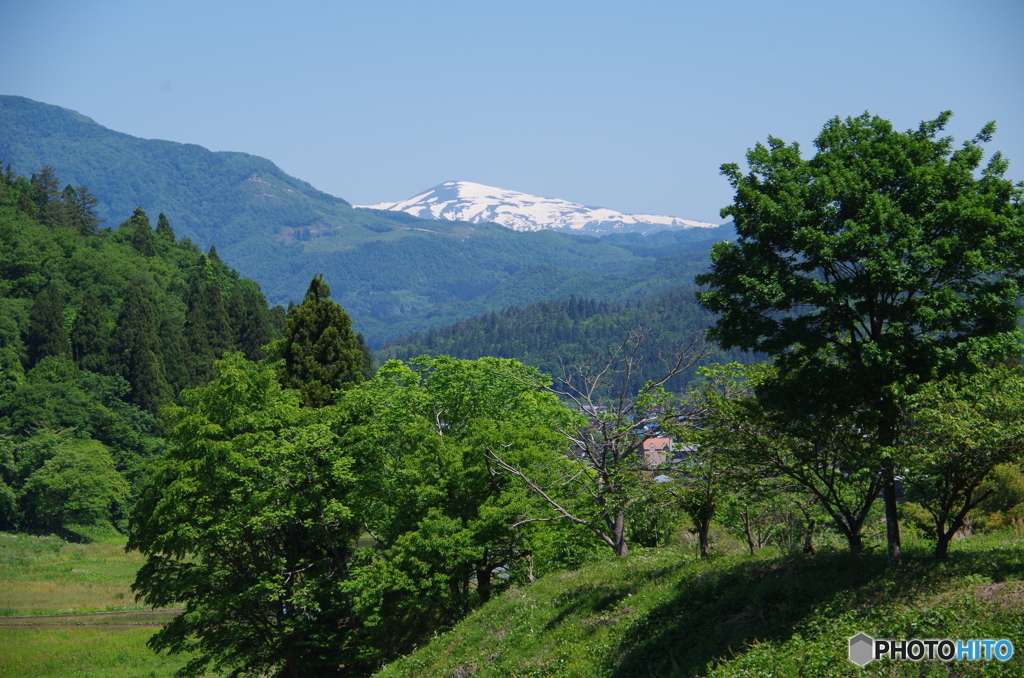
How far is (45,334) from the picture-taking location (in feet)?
342

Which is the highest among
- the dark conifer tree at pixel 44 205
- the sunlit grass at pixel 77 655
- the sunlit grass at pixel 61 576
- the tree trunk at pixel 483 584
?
the dark conifer tree at pixel 44 205

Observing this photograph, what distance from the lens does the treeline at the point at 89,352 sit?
85625 millimetres

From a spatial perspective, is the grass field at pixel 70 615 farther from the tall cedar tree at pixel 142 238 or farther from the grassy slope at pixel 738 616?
the tall cedar tree at pixel 142 238

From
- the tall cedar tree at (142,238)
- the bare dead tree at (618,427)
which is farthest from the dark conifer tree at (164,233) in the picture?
the bare dead tree at (618,427)

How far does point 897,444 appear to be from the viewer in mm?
14742

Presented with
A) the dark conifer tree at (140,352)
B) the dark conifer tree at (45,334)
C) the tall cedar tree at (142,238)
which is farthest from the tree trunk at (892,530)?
the tall cedar tree at (142,238)

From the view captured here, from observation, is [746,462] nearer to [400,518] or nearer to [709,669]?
[709,669]

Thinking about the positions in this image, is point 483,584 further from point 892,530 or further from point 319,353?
point 319,353

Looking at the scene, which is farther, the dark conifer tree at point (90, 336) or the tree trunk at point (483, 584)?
the dark conifer tree at point (90, 336)

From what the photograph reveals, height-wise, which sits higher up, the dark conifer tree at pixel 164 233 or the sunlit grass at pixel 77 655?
the dark conifer tree at pixel 164 233

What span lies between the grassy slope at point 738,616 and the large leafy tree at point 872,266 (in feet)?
4.94

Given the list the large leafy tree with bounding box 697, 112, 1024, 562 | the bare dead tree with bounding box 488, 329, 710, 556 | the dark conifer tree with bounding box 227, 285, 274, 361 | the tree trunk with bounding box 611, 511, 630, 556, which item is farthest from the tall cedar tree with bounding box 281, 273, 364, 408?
the dark conifer tree with bounding box 227, 285, 274, 361

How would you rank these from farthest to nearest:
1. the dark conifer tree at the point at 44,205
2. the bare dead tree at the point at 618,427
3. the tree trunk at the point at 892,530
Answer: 1. the dark conifer tree at the point at 44,205
2. the bare dead tree at the point at 618,427
3. the tree trunk at the point at 892,530

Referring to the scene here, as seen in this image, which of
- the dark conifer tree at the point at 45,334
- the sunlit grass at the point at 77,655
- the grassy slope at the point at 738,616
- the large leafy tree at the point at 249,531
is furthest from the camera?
the dark conifer tree at the point at 45,334
